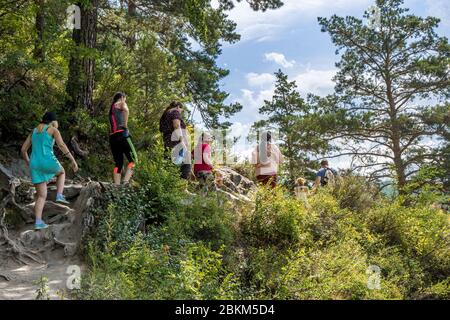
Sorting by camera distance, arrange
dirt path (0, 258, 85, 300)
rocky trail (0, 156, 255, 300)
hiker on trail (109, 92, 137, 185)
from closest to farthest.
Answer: dirt path (0, 258, 85, 300)
rocky trail (0, 156, 255, 300)
hiker on trail (109, 92, 137, 185)

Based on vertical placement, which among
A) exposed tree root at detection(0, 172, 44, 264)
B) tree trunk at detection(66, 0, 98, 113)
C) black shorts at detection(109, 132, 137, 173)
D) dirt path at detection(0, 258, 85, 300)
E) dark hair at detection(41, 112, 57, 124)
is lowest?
dirt path at detection(0, 258, 85, 300)

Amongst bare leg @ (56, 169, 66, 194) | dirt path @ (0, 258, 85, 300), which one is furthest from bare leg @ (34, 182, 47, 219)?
dirt path @ (0, 258, 85, 300)

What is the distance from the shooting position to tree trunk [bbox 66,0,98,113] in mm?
11125

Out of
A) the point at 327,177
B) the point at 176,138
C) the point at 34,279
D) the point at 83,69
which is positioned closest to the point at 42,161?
the point at 34,279

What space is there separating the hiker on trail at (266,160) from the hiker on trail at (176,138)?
7.24ft

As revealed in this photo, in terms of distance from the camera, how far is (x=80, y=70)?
11.2 meters

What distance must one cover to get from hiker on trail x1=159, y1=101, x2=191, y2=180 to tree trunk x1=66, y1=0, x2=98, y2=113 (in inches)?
121

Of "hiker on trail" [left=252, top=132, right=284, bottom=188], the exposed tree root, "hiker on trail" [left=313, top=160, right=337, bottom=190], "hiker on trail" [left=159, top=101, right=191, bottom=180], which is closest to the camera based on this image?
the exposed tree root

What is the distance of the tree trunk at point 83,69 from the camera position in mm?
11125

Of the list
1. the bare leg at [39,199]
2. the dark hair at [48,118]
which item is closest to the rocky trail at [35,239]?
the bare leg at [39,199]

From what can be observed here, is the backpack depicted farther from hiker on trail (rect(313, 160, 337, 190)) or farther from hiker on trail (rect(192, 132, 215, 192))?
hiker on trail (rect(192, 132, 215, 192))

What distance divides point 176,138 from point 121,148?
1135mm

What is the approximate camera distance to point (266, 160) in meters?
10.9
